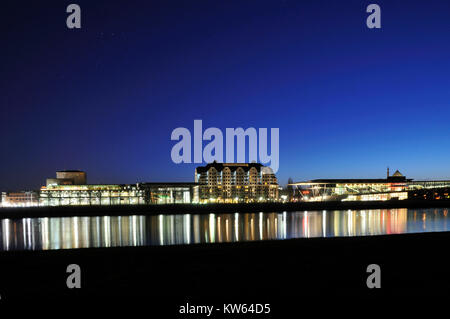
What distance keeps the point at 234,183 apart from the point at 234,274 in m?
82.6

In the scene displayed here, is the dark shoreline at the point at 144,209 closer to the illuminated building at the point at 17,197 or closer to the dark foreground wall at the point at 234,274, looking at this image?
the illuminated building at the point at 17,197

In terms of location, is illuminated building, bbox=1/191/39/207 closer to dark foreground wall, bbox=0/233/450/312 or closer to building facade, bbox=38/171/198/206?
building facade, bbox=38/171/198/206

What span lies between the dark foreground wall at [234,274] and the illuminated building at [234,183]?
76.1 m

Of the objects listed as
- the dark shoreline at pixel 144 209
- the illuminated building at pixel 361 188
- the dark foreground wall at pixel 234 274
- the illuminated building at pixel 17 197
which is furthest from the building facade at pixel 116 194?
the dark foreground wall at pixel 234 274

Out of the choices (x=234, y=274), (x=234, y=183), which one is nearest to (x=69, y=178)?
(x=234, y=183)

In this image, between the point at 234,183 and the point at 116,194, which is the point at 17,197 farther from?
the point at 234,183

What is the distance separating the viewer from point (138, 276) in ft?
24.2

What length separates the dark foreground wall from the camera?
19.0ft

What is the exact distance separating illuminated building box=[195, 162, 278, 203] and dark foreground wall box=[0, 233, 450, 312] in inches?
2997

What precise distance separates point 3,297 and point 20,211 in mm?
58986

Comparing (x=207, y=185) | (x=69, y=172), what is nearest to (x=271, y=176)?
(x=207, y=185)

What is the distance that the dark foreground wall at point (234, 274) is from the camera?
228 inches

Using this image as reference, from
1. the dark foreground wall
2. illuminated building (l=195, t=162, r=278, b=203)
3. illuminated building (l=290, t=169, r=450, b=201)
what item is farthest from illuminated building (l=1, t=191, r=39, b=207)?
the dark foreground wall

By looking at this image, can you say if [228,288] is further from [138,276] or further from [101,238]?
[101,238]
